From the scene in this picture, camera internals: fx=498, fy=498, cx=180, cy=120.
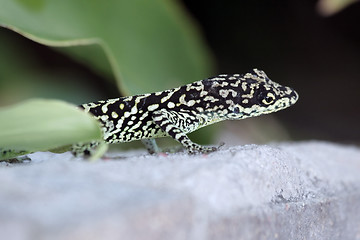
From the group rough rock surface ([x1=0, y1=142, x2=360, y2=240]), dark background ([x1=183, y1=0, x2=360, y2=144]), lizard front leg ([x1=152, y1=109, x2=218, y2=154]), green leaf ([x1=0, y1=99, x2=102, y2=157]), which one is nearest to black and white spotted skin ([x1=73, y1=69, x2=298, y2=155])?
lizard front leg ([x1=152, y1=109, x2=218, y2=154])

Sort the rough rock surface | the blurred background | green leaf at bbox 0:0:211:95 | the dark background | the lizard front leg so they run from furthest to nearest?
the dark background, the blurred background, green leaf at bbox 0:0:211:95, the lizard front leg, the rough rock surface

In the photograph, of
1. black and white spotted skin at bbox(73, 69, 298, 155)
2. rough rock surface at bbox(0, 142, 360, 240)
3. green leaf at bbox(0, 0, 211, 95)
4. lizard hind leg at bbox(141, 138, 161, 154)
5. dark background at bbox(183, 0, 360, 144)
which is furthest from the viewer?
dark background at bbox(183, 0, 360, 144)

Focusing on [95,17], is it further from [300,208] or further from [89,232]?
[89,232]

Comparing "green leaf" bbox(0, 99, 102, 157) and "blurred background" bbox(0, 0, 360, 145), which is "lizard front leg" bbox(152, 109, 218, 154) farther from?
"blurred background" bbox(0, 0, 360, 145)

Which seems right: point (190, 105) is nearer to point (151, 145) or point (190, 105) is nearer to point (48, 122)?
point (151, 145)

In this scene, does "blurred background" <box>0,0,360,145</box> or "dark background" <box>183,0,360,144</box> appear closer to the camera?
"blurred background" <box>0,0,360,145</box>

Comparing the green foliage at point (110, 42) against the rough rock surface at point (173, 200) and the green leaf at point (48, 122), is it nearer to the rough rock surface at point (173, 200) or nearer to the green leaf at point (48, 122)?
the green leaf at point (48, 122)

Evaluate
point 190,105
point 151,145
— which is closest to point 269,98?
point 190,105

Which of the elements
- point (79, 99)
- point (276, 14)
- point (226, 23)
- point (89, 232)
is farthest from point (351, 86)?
point (89, 232)
